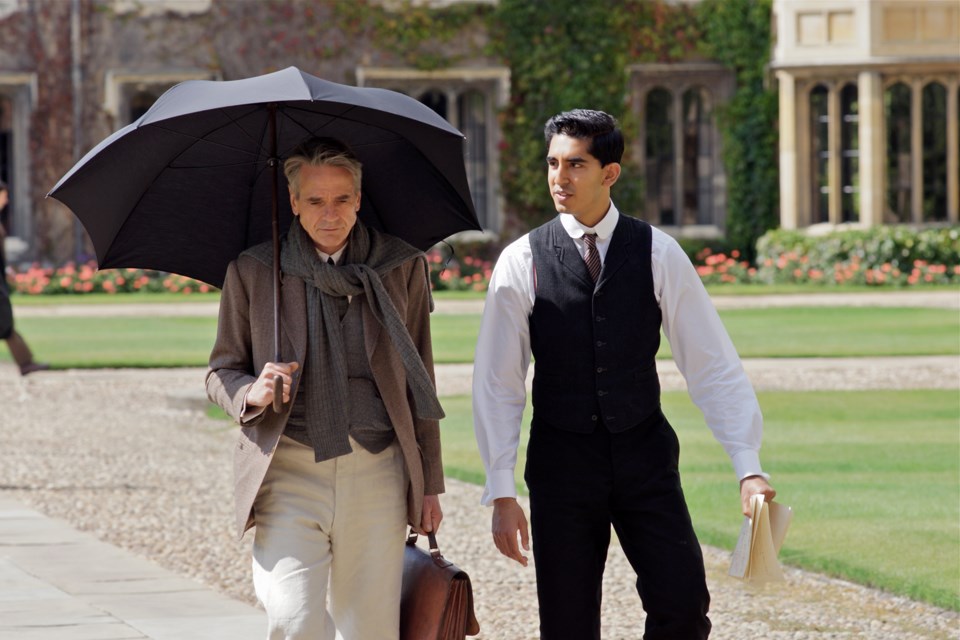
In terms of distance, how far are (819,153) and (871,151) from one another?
936 millimetres

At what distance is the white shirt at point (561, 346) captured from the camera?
3.45m

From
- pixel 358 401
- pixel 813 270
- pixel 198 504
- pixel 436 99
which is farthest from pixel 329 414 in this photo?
pixel 436 99

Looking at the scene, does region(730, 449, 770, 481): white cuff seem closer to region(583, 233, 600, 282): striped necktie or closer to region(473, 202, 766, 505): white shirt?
region(473, 202, 766, 505): white shirt

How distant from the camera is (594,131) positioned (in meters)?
3.45

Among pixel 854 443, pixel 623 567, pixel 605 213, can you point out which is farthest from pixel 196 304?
pixel 605 213

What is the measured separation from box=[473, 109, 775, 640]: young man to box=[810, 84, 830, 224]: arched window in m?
18.0

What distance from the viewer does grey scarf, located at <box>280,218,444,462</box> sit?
3238 millimetres

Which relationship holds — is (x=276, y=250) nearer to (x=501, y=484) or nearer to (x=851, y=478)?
(x=501, y=484)

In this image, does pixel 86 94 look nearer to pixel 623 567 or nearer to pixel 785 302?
pixel 785 302

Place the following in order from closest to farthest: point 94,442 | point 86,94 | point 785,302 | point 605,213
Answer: point 605,213 < point 94,442 < point 785,302 < point 86,94

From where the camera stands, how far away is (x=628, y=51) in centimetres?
2200

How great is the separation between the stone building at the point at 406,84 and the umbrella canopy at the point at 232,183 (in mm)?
17393

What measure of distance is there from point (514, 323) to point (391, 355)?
0.30 metres

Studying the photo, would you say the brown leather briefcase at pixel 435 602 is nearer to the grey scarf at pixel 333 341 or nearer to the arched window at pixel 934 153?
the grey scarf at pixel 333 341
